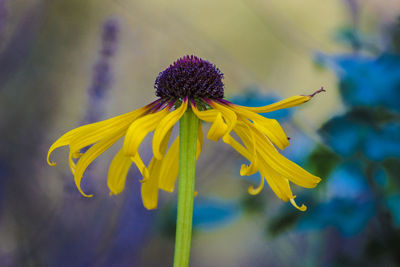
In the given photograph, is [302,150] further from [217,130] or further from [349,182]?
[217,130]

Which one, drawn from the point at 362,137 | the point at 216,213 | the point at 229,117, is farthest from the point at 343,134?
the point at 229,117

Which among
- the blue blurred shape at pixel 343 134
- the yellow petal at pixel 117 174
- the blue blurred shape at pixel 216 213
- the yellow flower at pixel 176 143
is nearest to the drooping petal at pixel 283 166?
the yellow flower at pixel 176 143

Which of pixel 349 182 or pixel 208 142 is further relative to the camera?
pixel 208 142

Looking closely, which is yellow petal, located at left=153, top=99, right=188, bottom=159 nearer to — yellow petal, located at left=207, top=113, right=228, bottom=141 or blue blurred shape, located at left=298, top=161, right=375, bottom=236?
yellow petal, located at left=207, top=113, right=228, bottom=141

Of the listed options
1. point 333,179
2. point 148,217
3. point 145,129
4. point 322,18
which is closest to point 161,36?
point 322,18

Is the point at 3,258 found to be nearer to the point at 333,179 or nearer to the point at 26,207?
the point at 26,207
